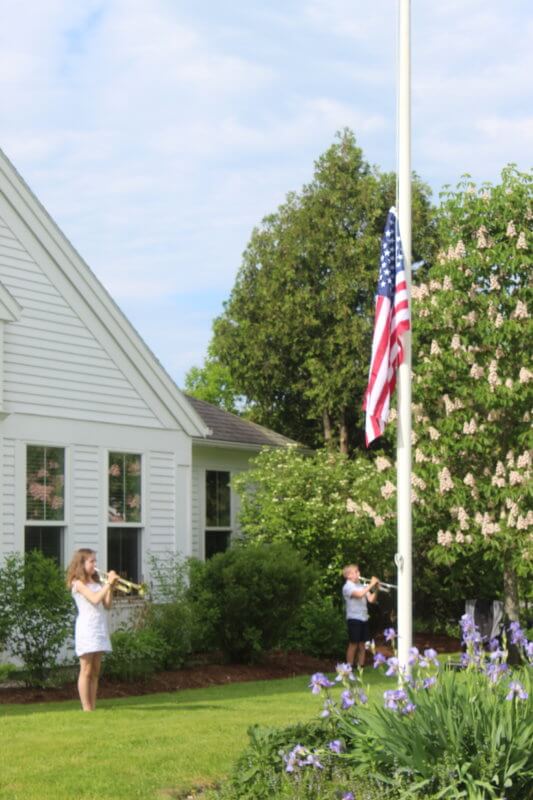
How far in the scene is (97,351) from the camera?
732 inches

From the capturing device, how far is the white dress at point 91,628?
41.4 ft

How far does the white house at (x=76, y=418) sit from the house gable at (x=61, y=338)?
0.01 meters

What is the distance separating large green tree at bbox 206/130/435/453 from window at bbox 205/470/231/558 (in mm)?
11043

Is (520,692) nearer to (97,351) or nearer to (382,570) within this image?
(97,351)

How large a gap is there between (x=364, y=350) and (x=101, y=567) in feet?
56.5

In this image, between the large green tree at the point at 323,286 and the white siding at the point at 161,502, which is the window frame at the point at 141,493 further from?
the large green tree at the point at 323,286

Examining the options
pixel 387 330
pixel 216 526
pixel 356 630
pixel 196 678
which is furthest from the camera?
pixel 216 526

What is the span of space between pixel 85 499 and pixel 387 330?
7.75 m

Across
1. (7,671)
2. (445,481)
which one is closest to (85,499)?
(7,671)

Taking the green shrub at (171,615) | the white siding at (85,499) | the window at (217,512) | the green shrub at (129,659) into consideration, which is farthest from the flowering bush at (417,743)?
the window at (217,512)

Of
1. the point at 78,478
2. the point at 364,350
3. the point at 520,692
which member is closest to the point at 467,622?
the point at 520,692

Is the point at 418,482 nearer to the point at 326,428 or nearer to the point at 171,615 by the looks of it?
the point at 171,615

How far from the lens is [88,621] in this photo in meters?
12.7

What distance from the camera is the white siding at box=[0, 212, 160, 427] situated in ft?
56.3
